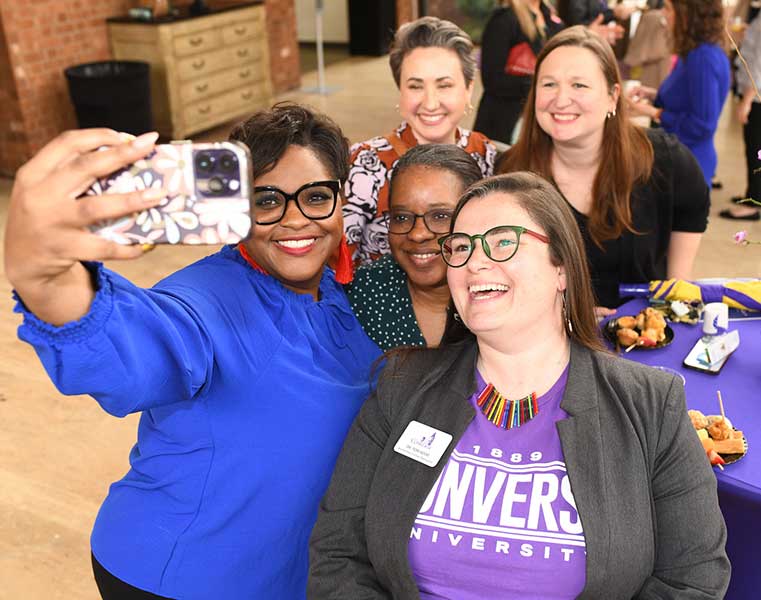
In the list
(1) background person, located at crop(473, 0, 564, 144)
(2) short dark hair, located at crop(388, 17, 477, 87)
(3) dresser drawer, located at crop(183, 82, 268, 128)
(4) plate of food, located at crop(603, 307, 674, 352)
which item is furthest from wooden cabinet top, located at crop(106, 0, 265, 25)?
(4) plate of food, located at crop(603, 307, 674, 352)

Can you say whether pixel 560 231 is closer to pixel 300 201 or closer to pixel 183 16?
pixel 300 201

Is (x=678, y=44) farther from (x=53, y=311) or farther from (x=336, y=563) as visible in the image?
(x=53, y=311)

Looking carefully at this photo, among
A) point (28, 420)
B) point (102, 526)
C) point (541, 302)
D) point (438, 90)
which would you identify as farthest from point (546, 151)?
point (28, 420)

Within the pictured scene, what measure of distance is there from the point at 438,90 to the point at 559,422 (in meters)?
1.60

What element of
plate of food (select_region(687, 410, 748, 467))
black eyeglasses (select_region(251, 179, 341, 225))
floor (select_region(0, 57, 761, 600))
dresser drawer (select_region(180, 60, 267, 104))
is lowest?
floor (select_region(0, 57, 761, 600))

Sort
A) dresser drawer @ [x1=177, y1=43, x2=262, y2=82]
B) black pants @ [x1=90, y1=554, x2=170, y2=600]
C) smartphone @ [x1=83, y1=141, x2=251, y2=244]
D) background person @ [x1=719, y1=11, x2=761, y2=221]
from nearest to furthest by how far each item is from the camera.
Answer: smartphone @ [x1=83, y1=141, x2=251, y2=244], black pants @ [x1=90, y1=554, x2=170, y2=600], background person @ [x1=719, y1=11, x2=761, y2=221], dresser drawer @ [x1=177, y1=43, x2=262, y2=82]

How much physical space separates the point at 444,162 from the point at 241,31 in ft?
21.6

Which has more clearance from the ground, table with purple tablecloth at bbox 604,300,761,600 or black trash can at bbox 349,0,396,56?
table with purple tablecloth at bbox 604,300,761,600

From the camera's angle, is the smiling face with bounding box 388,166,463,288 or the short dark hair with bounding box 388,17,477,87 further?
the short dark hair with bounding box 388,17,477,87

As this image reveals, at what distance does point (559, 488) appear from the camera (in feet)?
5.08

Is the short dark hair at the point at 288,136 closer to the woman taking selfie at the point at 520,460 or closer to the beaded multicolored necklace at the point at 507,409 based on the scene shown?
the woman taking selfie at the point at 520,460

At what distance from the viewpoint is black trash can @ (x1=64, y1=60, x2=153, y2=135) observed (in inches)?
261

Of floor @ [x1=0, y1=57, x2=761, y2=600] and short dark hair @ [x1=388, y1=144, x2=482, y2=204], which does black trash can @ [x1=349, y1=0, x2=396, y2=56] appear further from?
short dark hair @ [x1=388, y1=144, x2=482, y2=204]

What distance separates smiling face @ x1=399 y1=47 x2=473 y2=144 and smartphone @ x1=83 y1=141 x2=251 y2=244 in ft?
6.06
